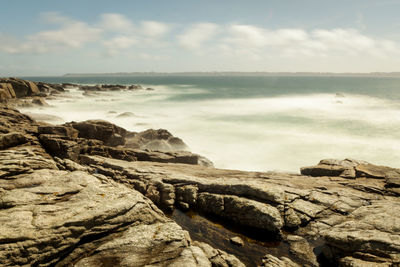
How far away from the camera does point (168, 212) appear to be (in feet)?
40.0

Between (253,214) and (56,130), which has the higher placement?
(56,130)

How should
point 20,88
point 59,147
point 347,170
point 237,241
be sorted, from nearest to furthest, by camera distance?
point 237,241 → point 59,147 → point 347,170 → point 20,88

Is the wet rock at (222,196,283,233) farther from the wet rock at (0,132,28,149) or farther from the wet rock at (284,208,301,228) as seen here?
the wet rock at (0,132,28,149)

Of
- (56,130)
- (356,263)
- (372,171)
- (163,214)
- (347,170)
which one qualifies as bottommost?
(356,263)

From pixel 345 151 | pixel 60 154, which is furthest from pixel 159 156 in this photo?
pixel 345 151

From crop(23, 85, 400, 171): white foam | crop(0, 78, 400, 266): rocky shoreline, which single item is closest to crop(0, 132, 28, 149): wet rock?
crop(0, 78, 400, 266): rocky shoreline

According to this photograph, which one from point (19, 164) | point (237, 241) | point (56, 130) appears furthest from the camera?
point (56, 130)

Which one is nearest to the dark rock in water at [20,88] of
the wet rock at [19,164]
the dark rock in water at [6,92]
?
the dark rock in water at [6,92]

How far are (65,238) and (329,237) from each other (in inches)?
371

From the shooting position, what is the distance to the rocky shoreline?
7.40m

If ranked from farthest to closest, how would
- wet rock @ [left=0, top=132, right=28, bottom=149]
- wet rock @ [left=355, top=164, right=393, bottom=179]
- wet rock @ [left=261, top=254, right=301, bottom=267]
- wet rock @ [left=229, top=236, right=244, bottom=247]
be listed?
1. wet rock @ [left=355, top=164, right=393, bottom=179]
2. wet rock @ [left=0, top=132, right=28, bottom=149]
3. wet rock @ [left=229, top=236, right=244, bottom=247]
4. wet rock @ [left=261, top=254, right=301, bottom=267]

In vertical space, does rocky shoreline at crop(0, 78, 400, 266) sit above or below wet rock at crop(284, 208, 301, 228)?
above

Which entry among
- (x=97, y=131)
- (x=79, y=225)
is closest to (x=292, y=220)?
(x=79, y=225)

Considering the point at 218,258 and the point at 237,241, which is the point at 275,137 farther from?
the point at 218,258
